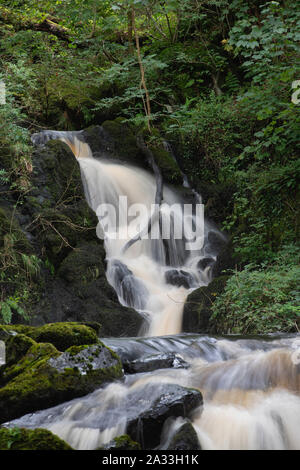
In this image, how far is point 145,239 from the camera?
8.52 m

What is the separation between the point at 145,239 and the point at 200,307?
7.52ft

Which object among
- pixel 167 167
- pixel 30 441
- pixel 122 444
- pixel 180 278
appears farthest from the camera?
pixel 167 167

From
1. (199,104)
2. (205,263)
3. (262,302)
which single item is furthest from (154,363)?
(199,104)

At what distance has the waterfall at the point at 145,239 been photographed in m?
7.27

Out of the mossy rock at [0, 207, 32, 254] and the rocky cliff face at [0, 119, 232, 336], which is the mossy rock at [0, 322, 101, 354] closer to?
the rocky cliff face at [0, 119, 232, 336]

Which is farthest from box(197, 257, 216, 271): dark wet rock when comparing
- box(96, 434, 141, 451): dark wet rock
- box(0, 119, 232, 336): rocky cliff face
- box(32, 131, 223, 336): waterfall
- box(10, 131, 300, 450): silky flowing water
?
box(96, 434, 141, 451): dark wet rock

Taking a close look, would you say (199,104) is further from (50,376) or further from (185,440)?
(185,440)

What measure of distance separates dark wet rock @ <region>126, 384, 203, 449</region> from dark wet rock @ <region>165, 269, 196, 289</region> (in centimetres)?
444

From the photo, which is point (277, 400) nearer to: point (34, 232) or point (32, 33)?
point (34, 232)

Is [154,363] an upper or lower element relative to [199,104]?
lower

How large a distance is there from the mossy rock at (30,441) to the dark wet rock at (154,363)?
1.51 metres

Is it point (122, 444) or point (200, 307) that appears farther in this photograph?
point (200, 307)

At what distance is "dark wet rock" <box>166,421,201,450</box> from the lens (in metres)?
2.85

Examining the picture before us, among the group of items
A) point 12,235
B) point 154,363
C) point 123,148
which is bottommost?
point 154,363
